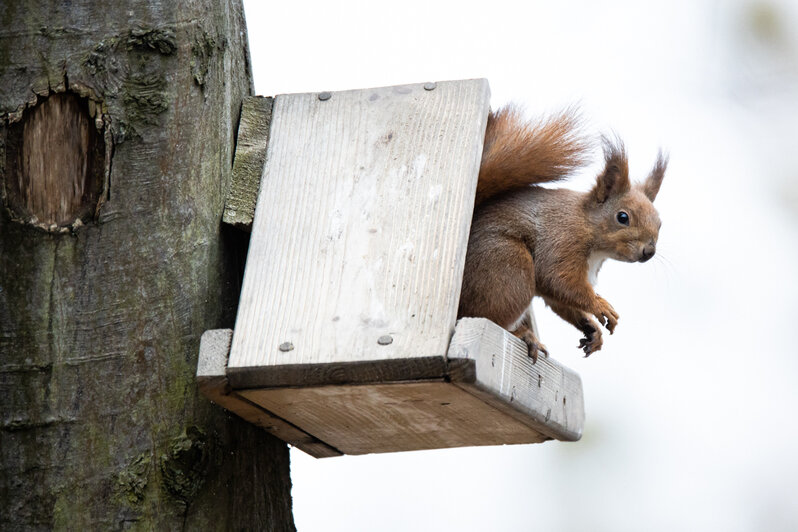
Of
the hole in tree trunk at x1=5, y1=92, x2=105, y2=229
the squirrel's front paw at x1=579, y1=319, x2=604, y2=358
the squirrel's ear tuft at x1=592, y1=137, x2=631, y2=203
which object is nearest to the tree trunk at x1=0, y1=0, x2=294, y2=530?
the hole in tree trunk at x1=5, y1=92, x2=105, y2=229

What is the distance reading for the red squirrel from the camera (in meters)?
2.49

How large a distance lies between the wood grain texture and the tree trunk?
0.50ft

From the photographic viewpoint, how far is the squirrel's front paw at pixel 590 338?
108 inches

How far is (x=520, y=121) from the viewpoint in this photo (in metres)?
2.53

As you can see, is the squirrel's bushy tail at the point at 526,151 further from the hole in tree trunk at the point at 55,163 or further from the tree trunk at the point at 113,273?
the hole in tree trunk at the point at 55,163

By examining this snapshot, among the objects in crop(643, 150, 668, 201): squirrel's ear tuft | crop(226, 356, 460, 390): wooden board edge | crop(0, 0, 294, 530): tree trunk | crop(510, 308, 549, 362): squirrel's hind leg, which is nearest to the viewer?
crop(226, 356, 460, 390): wooden board edge

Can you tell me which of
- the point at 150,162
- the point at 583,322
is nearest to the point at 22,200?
the point at 150,162

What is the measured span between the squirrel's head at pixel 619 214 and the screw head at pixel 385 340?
91 cm

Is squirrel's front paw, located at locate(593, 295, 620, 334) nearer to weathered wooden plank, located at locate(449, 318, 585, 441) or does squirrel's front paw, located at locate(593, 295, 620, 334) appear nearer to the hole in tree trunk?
weathered wooden plank, located at locate(449, 318, 585, 441)

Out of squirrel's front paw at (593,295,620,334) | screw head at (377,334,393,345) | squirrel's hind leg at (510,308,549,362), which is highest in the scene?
squirrel's front paw at (593,295,620,334)

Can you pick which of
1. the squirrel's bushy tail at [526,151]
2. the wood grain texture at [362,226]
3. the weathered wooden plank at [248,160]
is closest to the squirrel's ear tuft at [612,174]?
the squirrel's bushy tail at [526,151]

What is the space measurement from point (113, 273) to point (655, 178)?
5.13 feet

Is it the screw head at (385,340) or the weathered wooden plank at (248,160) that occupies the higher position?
the weathered wooden plank at (248,160)

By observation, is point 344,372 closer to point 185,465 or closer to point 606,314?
point 185,465
